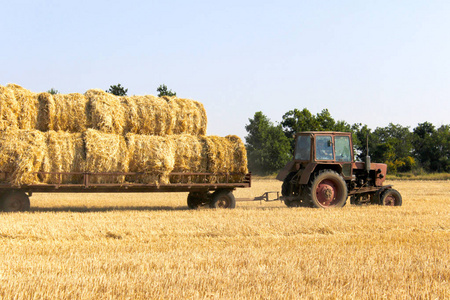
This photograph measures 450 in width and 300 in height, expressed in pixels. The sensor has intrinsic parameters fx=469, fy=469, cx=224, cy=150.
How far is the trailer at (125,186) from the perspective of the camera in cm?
1061

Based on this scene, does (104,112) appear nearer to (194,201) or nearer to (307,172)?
(194,201)

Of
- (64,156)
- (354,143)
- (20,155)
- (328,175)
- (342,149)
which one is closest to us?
(20,155)

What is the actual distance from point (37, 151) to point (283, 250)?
6.27m

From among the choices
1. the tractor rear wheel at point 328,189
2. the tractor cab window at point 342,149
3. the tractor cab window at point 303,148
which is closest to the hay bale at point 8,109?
the tractor cab window at point 303,148

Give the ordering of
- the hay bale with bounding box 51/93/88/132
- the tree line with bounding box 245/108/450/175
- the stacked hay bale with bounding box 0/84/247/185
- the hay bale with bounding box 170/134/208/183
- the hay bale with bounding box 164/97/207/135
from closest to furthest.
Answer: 1. the stacked hay bale with bounding box 0/84/247/185
2. the hay bale with bounding box 51/93/88/132
3. the hay bale with bounding box 170/134/208/183
4. the hay bale with bounding box 164/97/207/135
5. the tree line with bounding box 245/108/450/175

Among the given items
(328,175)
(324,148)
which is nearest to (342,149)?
(324,148)

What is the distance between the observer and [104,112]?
11133 millimetres

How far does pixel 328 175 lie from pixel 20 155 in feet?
24.5

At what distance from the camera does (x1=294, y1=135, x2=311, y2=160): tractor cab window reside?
12.6 m

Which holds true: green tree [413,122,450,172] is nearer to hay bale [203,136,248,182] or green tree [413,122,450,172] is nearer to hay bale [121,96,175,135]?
hay bale [203,136,248,182]

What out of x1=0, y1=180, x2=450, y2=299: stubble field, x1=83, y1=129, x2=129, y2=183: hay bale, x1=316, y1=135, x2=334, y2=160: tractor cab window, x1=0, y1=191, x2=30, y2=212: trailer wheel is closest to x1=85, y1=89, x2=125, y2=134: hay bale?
x1=83, y1=129, x2=129, y2=183: hay bale

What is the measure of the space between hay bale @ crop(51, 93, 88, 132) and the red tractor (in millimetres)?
5468

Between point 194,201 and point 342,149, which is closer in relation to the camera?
point 342,149

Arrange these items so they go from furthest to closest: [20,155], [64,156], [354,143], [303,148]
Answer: [354,143] → [303,148] → [64,156] → [20,155]
